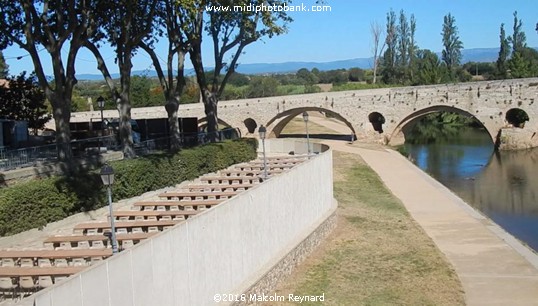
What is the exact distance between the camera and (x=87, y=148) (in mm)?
21859

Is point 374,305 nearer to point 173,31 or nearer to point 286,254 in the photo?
point 286,254

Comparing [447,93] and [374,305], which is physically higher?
[447,93]

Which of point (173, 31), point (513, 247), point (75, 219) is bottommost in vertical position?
point (513, 247)

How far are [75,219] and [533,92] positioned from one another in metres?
35.7

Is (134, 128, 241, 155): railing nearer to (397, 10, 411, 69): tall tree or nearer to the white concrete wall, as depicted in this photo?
the white concrete wall

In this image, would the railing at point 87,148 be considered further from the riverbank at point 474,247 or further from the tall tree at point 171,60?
the riverbank at point 474,247

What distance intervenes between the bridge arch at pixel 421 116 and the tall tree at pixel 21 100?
94.8ft

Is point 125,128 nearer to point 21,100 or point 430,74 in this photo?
point 21,100

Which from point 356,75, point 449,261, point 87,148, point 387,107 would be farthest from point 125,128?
point 356,75

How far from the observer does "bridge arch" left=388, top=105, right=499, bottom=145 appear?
147 feet

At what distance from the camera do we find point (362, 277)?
556 inches

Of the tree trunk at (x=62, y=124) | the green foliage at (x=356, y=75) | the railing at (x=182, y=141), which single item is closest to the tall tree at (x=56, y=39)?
the tree trunk at (x=62, y=124)

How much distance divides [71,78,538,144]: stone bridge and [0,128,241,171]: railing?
833 inches

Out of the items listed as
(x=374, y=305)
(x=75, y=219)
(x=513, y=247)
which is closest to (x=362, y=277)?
(x=374, y=305)
